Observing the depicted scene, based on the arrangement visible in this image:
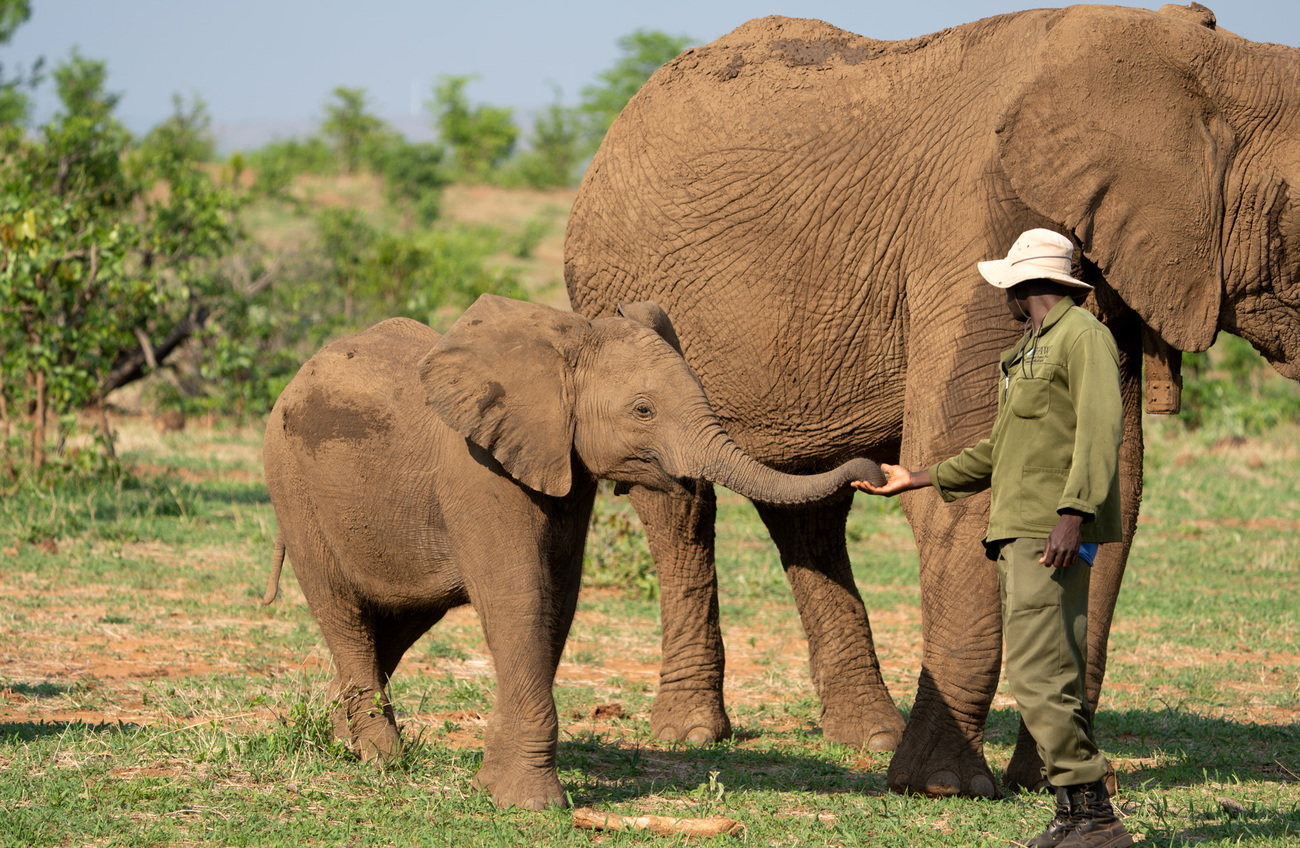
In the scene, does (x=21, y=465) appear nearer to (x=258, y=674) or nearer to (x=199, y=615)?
(x=199, y=615)

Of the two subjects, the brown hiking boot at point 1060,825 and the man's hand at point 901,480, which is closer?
the brown hiking boot at point 1060,825

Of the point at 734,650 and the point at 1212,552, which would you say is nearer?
the point at 734,650

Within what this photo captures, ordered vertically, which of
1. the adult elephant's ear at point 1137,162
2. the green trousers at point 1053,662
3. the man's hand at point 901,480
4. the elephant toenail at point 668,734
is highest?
the adult elephant's ear at point 1137,162

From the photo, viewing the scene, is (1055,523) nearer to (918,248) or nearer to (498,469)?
(918,248)

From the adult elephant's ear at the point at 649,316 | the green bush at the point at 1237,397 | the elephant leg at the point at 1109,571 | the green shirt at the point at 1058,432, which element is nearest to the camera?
the green shirt at the point at 1058,432

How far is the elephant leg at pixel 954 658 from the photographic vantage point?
18.0 feet

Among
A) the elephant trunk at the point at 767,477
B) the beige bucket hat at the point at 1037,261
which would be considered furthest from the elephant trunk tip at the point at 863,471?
the beige bucket hat at the point at 1037,261

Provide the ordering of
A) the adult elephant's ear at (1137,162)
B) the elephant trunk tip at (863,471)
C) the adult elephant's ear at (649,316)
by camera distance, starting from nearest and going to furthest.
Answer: the elephant trunk tip at (863,471)
the adult elephant's ear at (649,316)
the adult elephant's ear at (1137,162)

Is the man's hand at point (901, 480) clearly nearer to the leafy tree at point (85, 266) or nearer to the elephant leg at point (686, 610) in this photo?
the elephant leg at point (686, 610)

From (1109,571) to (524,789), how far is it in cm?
261

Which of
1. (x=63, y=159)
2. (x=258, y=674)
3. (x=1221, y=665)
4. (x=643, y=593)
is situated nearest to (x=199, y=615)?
(x=258, y=674)

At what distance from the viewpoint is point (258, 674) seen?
7.27 metres

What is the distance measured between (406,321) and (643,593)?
15.9 feet

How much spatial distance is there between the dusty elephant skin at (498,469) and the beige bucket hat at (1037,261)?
2.60ft
